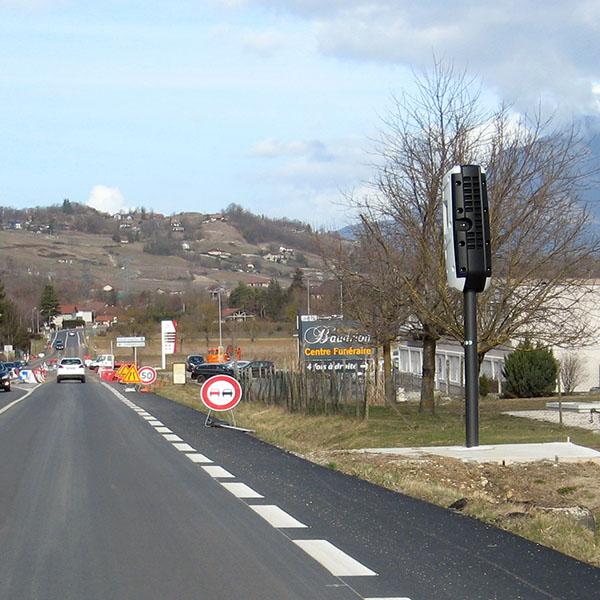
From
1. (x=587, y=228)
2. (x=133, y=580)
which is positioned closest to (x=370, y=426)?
(x=587, y=228)

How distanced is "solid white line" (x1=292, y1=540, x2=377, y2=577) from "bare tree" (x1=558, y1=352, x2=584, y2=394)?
40856 mm

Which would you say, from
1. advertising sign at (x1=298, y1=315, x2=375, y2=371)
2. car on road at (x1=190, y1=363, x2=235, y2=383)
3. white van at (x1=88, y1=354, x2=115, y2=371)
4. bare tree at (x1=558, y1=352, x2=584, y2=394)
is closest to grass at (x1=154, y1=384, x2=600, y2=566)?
advertising sign at (x1=298, y1=315, x2=375, y2=371)

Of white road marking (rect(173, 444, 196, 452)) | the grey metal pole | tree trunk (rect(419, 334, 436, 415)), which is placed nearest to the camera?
the grey metal pole

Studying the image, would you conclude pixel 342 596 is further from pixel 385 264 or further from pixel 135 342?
pixel 135 342

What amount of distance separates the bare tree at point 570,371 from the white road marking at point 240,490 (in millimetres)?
37417

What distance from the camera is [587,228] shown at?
86.2 ft

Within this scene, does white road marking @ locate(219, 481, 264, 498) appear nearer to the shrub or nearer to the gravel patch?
the gravel patch

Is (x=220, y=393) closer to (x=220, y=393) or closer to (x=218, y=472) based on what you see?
(x=220, y=393)

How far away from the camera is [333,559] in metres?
8.12

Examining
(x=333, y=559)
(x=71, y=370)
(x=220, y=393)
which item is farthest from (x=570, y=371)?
(x=333, y=559)

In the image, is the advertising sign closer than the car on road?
Yes

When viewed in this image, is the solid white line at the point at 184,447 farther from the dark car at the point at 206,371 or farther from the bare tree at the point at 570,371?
the dark car at the point at 206,371

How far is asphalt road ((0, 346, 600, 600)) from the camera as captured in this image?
23.6 ft

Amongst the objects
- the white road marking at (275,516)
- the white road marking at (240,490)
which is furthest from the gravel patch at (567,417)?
the white road marking at (275,516)
